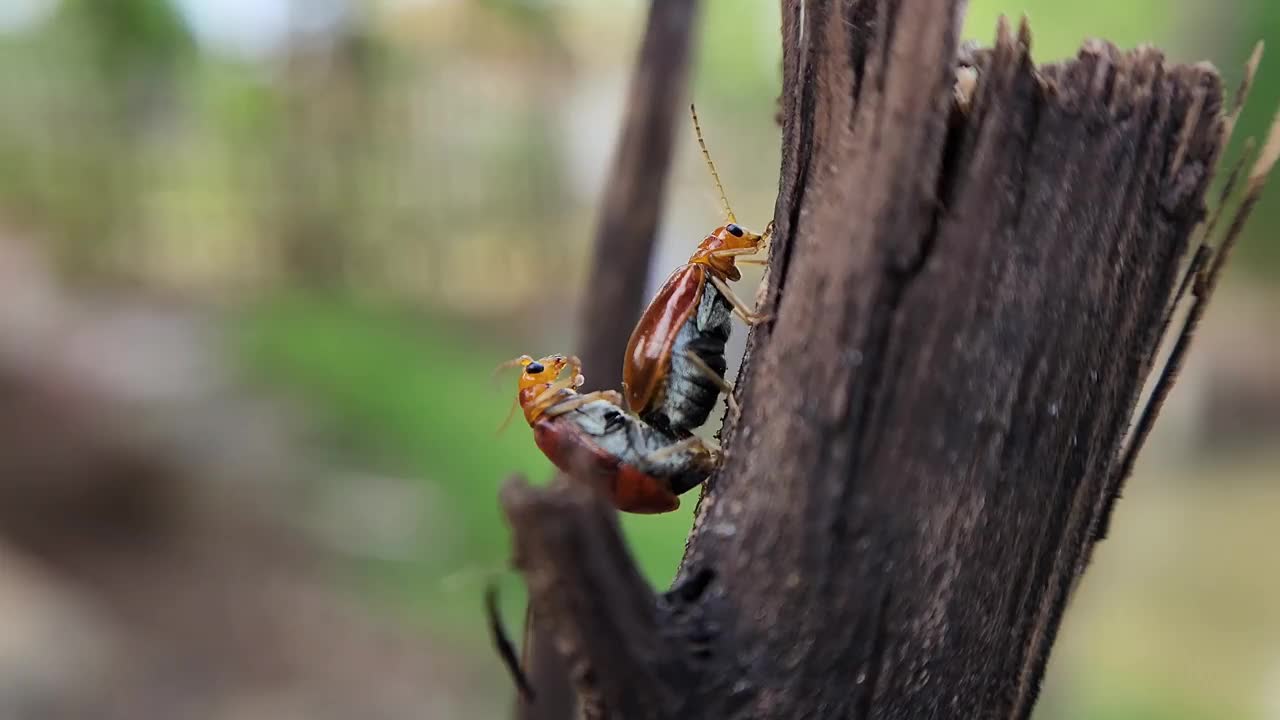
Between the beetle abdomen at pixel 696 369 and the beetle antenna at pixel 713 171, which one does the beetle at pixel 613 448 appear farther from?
the beetle antenna at pixel 713 171

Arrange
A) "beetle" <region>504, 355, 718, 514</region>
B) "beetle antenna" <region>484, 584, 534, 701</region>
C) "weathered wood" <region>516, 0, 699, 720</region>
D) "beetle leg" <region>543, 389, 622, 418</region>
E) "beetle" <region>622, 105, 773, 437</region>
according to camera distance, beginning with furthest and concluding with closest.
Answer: "weathered wood" <region>516, 0, 699, 720</region>, "beetle leg" <region>543, 389, 622, 418</region>, "beetle" <region>622, 105, 773, 437</region>, "beetle" <region>504, 355, 718, 514</region>, "beetle antenna" <region>484, 584, 534, 701</region>

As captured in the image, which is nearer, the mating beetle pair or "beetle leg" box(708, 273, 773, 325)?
"beetle leg" box(708, 273, 773, 325)

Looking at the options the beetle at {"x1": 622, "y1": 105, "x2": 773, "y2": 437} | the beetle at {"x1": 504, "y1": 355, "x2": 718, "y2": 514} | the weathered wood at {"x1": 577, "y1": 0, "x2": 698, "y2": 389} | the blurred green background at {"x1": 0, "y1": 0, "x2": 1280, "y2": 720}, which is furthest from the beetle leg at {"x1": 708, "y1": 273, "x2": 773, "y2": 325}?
the blurred green background at {"x1": 0, "y1": 0, "x2": 1280, "y2": 720}

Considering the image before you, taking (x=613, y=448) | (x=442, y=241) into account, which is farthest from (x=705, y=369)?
(x=442, y=241)

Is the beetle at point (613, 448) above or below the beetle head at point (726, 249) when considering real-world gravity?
below

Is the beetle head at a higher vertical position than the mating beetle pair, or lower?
higher

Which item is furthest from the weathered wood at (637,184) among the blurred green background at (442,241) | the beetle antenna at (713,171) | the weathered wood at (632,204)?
the blurred green background at (442,241)

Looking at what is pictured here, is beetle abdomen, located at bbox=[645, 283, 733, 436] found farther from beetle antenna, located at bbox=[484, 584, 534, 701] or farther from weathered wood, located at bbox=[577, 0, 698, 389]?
beetle antenna, located at bbox=[484, 584, 534, 701]

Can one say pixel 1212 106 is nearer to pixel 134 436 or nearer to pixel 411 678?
pixel 411 678
